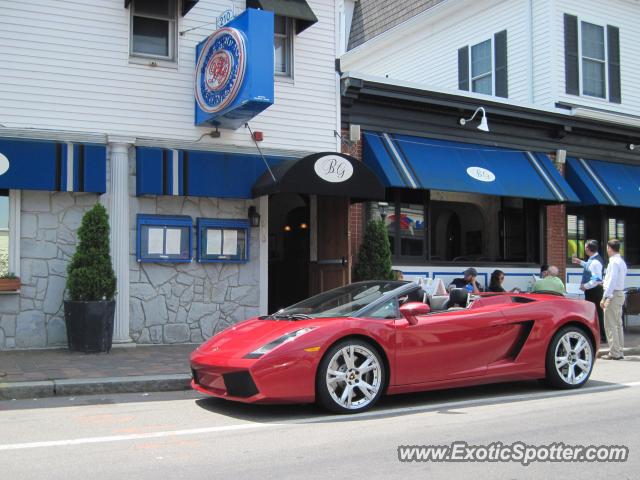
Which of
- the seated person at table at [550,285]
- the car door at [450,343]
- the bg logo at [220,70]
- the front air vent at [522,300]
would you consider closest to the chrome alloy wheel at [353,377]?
the car door at [450,343]

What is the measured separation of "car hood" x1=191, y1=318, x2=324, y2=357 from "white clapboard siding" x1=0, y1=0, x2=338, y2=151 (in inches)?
204

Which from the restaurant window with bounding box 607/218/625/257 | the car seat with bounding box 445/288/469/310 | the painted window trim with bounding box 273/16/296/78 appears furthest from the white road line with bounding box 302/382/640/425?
the restaurant window with bounding box 607/218/625/257

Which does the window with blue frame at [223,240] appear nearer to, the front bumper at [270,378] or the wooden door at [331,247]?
the wooden door at [331,247]

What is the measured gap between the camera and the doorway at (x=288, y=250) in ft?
47.8

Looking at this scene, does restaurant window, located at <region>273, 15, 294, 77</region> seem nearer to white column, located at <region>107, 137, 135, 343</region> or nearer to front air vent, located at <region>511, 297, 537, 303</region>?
white column, located at <region>107, 137, 135, 343</region>

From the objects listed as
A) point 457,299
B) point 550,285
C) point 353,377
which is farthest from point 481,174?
point 353,377

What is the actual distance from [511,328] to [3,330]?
7328mm

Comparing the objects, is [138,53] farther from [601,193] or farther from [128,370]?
[601,193]

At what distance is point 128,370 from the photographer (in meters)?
8.98

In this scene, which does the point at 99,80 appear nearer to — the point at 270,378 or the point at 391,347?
the point at 270,378

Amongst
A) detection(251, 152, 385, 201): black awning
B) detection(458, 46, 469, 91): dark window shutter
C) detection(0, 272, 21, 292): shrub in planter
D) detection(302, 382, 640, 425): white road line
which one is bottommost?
detection(302, 382, 640, 425): white road line

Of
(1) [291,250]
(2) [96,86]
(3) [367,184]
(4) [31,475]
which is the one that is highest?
(2) [96,86]

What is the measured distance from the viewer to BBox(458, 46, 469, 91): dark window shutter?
60.4 feet

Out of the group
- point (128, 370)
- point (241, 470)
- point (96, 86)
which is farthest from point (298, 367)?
point (96, 86)
